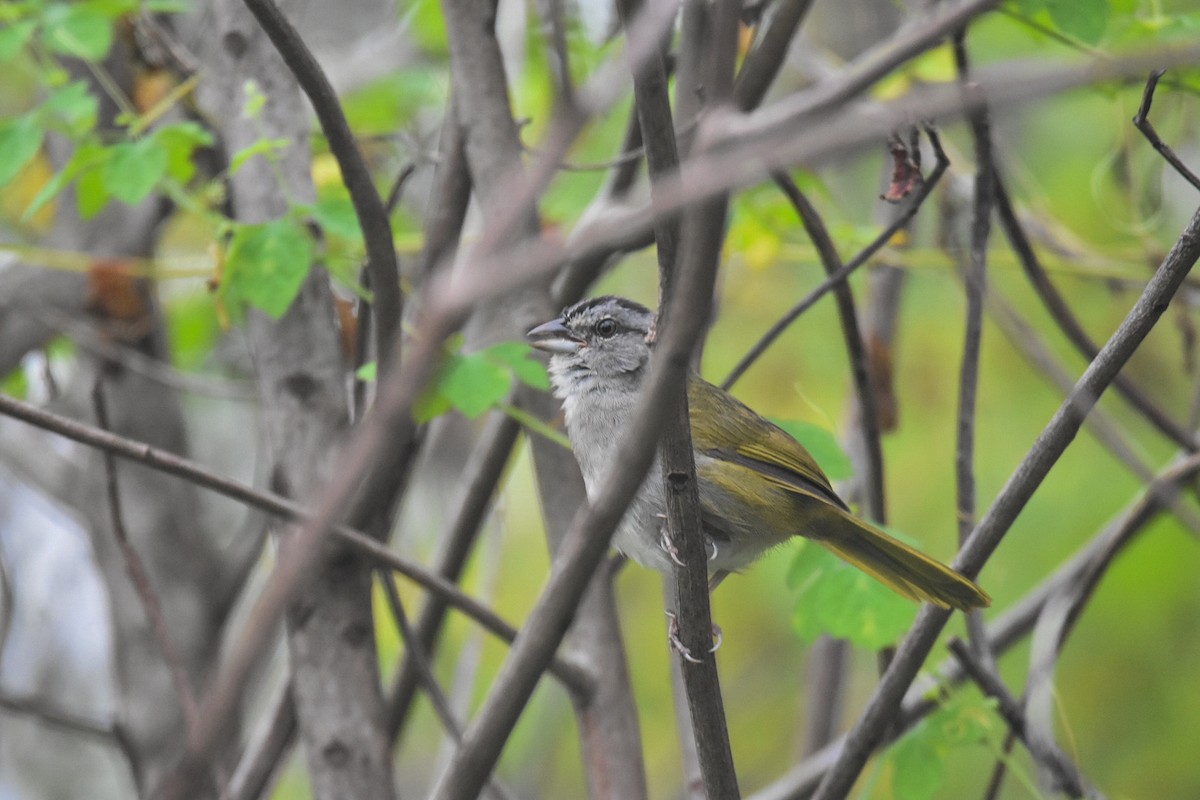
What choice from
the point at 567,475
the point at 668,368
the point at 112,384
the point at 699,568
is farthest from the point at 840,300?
the point at 112,384

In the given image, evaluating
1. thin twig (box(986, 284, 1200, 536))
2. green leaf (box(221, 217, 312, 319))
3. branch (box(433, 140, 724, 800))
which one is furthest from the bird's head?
branch (box(433, 140, 724, 800))

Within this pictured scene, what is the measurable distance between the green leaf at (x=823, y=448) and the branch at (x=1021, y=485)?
0.46 meters

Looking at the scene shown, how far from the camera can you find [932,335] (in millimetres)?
6039

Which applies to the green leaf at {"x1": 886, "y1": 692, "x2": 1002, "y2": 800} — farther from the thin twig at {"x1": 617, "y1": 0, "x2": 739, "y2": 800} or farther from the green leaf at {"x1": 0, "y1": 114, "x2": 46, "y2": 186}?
the green leaf at {"x1": 0, "y1": 114, "x2": 46, "y2": 186}

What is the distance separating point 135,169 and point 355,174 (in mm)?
799

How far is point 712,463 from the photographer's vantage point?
128 inches

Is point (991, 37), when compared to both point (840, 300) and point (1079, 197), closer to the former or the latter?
point (1079, 197)

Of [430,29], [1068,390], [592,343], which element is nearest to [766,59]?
[592,343]

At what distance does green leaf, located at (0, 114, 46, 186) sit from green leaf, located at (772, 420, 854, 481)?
6.53 feet

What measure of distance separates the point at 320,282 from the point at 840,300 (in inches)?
52.2

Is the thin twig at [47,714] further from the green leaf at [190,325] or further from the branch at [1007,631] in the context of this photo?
the branch at [1007,631]

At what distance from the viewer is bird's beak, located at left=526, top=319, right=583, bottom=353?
328 centimetres

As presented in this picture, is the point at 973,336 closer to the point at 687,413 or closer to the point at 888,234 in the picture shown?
the point at 888,234

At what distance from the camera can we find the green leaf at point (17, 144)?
312 centimetres
